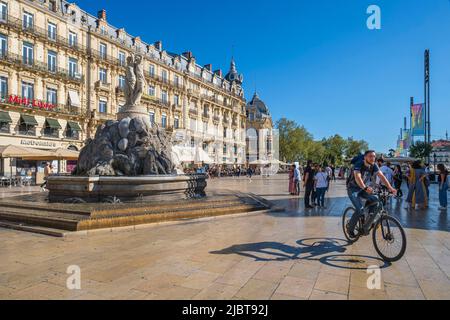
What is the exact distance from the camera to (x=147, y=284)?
12.5 feet

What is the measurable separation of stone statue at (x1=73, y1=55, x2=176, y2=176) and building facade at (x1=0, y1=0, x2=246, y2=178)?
62.7 feet

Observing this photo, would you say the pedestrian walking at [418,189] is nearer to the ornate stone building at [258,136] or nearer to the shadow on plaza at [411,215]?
the shadow on plaza at [411,215]

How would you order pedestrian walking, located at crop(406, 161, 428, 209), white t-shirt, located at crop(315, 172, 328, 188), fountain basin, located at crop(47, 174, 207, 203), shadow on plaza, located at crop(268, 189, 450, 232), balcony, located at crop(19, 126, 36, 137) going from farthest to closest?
balcony, located at crop(19, 126, 36, 137) < white t-shirt, located at crop(315, 172, 328, 188) < pedestrian walking, located at crop(406, 161, 428, 209) < fountain basin, located at crop(47, 174, 207, 203) < shadow on plaza, located at crop(268, 189, 450, 232)

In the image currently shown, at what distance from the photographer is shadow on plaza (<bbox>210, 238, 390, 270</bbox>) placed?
472 centimetres

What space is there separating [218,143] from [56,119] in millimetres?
30787

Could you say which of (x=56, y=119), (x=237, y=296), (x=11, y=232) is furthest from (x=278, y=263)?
(x=56, y=119)

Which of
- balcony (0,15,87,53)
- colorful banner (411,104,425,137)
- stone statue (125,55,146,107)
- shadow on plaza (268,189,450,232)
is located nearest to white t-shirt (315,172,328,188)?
shadow on plaza (268,189,450,232)

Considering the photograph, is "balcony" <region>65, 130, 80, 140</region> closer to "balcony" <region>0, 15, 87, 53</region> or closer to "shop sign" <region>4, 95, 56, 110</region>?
"shop sign" <region>4, 95, 56, 110</region>

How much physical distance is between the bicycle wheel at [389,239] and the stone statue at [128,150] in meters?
8.09

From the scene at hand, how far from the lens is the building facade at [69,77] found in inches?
1060

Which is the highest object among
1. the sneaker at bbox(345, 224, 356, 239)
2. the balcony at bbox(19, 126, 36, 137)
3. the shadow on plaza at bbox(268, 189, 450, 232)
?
the balcony at bbox(19, 126, 36, 137)

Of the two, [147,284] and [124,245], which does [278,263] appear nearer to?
[147,284]

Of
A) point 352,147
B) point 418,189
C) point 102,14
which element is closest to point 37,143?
point 102,14

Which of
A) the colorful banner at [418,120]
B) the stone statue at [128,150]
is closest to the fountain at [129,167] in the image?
the stone statue at [128,150]
